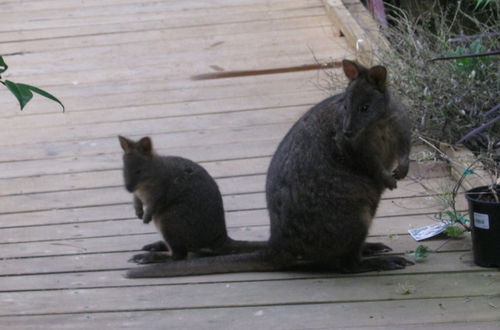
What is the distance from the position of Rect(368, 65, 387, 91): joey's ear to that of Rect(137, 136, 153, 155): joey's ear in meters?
1.18

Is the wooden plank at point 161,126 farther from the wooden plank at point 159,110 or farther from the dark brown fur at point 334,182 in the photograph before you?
the dark brown fur at point 334,182

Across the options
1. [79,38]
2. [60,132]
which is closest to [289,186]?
[60,132]

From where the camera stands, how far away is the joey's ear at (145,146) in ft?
15.1

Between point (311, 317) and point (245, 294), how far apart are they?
395 mm

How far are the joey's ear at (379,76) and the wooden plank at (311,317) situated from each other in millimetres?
960

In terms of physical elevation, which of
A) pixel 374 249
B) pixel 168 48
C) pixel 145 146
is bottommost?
pixel 374 249

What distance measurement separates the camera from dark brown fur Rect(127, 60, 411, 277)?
4141 mm

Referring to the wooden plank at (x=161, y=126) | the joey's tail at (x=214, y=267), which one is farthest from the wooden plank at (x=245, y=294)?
the wooden plank at (x=161, y=126)

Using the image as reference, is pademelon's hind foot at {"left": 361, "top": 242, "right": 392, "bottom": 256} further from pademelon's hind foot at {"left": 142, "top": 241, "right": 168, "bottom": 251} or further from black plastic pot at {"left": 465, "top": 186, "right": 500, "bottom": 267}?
pademelon's hind foot at {"left": 142, "top": 241, "right": 168, "bottom": 251}

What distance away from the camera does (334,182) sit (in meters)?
4.20

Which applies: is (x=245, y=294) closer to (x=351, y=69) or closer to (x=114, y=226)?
(x=351, y=69)

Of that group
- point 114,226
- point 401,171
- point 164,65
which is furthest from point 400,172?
point 164,65

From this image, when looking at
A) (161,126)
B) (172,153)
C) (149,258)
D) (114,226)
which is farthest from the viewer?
(161,126)

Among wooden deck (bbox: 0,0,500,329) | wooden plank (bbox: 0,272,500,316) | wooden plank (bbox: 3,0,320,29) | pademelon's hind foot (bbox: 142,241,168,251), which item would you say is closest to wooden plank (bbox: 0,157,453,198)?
wooden deck (bbox: 0,0,500,329)
